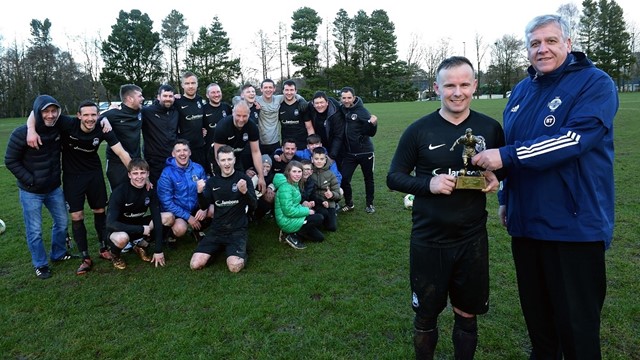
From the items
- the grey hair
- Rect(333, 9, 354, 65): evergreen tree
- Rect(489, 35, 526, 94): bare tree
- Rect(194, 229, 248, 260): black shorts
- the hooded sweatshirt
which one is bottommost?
Rect(194, 229, 248, 260): black shorts

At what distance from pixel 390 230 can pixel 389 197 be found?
1.97m

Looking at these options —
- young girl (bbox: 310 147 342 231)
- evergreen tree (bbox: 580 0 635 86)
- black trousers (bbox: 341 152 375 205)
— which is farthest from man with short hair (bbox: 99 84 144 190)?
evergreen tree (bbox: 580 0 635 86)

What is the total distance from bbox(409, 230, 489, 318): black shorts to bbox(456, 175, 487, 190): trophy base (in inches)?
16.2

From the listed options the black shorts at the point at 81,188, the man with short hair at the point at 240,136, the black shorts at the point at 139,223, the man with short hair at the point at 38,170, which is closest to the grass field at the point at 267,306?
the black shorts at the point at 139,223

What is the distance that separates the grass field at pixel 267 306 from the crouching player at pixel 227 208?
0.84ft

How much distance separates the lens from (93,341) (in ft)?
10.9

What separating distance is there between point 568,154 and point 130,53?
5131cm

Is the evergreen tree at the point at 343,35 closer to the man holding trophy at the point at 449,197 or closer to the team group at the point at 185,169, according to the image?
the team group at the point at 185,169

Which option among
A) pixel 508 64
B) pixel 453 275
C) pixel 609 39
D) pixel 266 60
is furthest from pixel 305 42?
pixel 453 275

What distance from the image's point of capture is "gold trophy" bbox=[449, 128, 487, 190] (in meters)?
2.08

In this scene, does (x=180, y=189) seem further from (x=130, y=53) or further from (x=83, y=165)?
(x=130, y=53)

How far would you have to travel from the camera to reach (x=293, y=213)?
5.41 metres

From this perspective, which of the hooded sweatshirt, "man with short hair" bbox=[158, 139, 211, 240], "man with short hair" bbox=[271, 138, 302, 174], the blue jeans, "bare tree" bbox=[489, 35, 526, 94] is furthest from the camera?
"bare tree" bbox=[489, 35, 526, 94]

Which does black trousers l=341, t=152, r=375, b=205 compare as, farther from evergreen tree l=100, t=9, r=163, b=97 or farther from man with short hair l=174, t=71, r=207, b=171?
evergreen tree l=100, t=9, r=163, b=97
